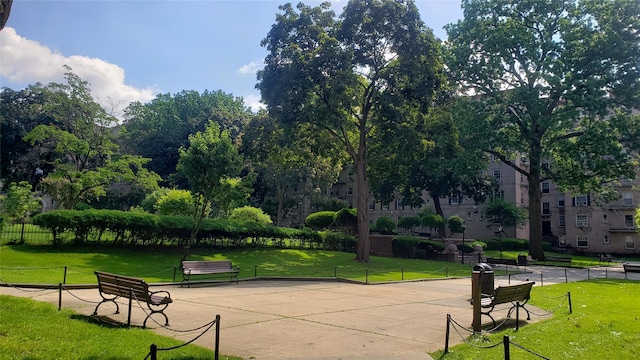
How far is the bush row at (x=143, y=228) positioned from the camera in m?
23.8

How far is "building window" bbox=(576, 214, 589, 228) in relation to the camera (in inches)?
2378

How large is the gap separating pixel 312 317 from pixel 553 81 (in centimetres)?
3093

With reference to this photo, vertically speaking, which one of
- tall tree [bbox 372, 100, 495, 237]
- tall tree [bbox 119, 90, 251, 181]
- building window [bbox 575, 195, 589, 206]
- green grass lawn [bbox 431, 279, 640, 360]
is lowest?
green grass lawn [bbox 431, 279, 640, 360]

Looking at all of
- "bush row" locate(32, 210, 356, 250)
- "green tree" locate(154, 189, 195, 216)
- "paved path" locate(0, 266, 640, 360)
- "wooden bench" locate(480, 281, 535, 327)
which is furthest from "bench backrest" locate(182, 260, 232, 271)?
"green tree" locate(154, 189, 195, 216)

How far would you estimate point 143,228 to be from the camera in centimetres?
2634

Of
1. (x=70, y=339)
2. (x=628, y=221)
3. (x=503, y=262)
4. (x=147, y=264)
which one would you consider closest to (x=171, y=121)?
(x=147, y=264)

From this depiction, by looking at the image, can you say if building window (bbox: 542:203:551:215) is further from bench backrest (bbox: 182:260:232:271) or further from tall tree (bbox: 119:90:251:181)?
bench backrest (bbox: 182:260:232:271)

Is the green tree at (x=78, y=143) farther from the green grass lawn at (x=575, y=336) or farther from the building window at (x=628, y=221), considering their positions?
the building window at (x=628, y=221)

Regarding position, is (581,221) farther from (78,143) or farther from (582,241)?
(78,143)

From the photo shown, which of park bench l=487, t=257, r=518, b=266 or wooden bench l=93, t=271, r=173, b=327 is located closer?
wooden bench l=93, t=271, r=173, b=327

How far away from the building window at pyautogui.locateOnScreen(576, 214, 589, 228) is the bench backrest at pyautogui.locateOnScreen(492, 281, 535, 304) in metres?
57.2

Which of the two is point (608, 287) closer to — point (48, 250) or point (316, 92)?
point (316, 92)

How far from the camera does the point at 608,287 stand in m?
20.0

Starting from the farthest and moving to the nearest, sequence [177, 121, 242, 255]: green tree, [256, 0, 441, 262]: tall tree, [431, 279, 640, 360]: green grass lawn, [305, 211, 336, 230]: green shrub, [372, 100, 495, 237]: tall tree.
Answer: [305, 211, 336, 230]: green shrub < [372, 100, 495, 237]: tall tree < [256, 0, 441, 262]: tall tree < [177, 121, 242, 255]: green tree < [431, 279, 640, 360]: green grass lawn
